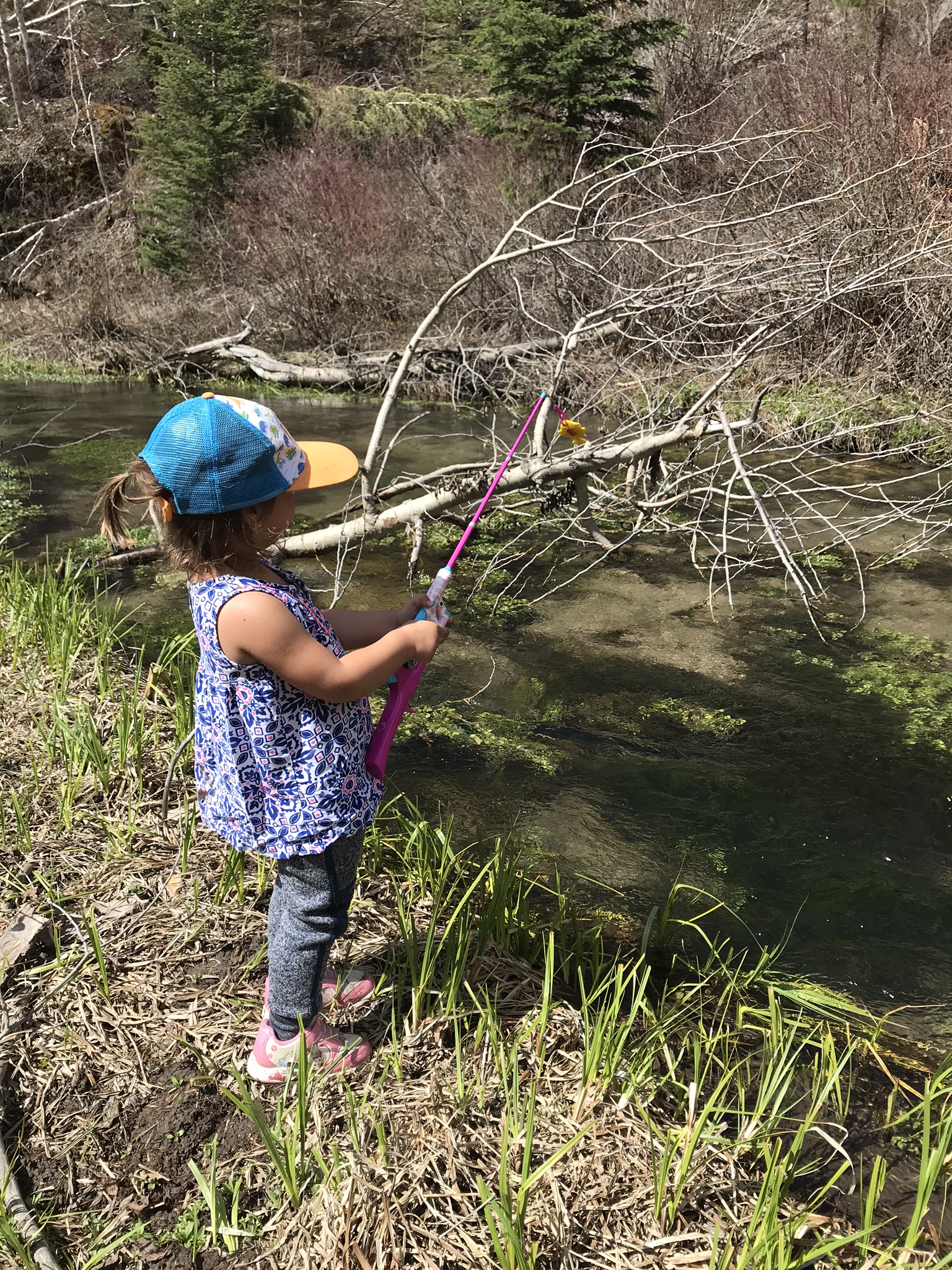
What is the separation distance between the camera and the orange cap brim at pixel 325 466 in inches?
79.7

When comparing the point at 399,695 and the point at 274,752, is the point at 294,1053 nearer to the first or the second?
the point at 274,752

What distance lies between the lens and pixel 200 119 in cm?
1894

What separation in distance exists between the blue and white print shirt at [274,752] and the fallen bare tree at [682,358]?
8.22ft

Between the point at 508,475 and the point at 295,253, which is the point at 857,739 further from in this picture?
the point at 295,253

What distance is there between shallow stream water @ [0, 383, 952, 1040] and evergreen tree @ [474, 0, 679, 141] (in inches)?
473

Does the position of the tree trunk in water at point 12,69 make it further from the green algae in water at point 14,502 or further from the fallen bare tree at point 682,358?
the green algae in water at point 14,502

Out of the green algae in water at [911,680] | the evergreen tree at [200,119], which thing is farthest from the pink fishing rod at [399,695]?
the evergreen tree at [200,119]

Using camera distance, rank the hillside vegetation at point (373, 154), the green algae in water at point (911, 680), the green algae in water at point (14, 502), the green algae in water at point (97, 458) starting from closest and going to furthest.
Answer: the green algae in water at point (911, 680) → the green algae in water at point (14, 502) → the green algae in water at point (97, 458) → the hillside vegetation at point (373, 154)

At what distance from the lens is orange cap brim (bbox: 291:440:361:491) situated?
2.02 metres

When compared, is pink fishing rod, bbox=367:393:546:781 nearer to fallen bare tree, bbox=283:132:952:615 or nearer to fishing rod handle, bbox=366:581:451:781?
fishing rod handle, bbox=366:581:451:781

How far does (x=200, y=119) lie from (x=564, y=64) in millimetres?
7486

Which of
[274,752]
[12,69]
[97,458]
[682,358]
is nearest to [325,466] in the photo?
[274,752]

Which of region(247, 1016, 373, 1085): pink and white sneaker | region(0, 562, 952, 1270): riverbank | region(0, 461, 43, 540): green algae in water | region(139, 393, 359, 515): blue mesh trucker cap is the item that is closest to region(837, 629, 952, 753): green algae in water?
region(0, 562, 952, 1270): riverbank

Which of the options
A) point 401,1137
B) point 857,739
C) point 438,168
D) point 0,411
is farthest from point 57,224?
point 401,1137
